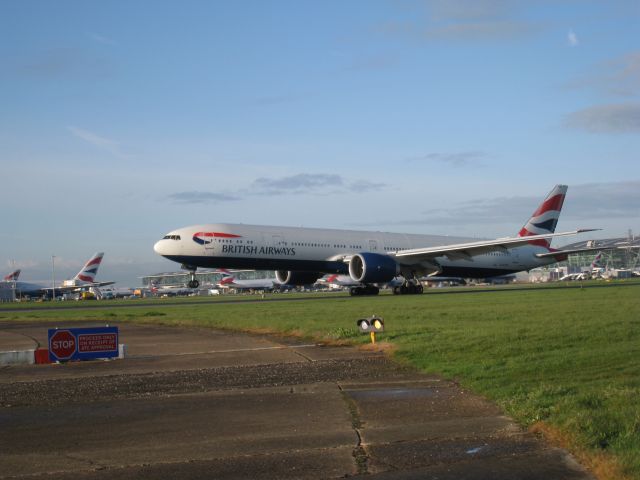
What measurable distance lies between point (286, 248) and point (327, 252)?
296 centimetres

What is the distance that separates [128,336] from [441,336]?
31.7ft

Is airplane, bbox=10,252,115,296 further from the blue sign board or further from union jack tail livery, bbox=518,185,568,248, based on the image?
the blue sign board

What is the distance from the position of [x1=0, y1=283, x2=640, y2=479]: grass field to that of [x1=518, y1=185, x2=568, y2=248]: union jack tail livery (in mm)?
30238

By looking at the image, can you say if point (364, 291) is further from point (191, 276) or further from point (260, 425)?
point (260, 425)

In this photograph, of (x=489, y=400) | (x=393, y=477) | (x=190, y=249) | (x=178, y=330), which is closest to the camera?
(x=393, y=477)

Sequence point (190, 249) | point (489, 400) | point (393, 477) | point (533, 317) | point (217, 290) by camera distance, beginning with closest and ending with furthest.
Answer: point (393, 477) → point (489, 400) → point (533, 317) → point (190, 249) → point (217, 290)

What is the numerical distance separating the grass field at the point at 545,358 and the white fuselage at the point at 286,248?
18054mm

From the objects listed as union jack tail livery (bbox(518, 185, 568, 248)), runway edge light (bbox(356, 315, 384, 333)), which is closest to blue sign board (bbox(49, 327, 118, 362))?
runway edge light (bbox(356, 315, 384, 333))

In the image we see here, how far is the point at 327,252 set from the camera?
1834 inches

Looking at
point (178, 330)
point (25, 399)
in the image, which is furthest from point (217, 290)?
point (25, 399)

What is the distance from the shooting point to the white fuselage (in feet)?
143

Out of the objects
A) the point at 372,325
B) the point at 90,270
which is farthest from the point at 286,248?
the point at 90,270

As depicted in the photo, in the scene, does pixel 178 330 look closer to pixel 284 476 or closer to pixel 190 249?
pixel 284 476

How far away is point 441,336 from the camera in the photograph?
53.7 feet
